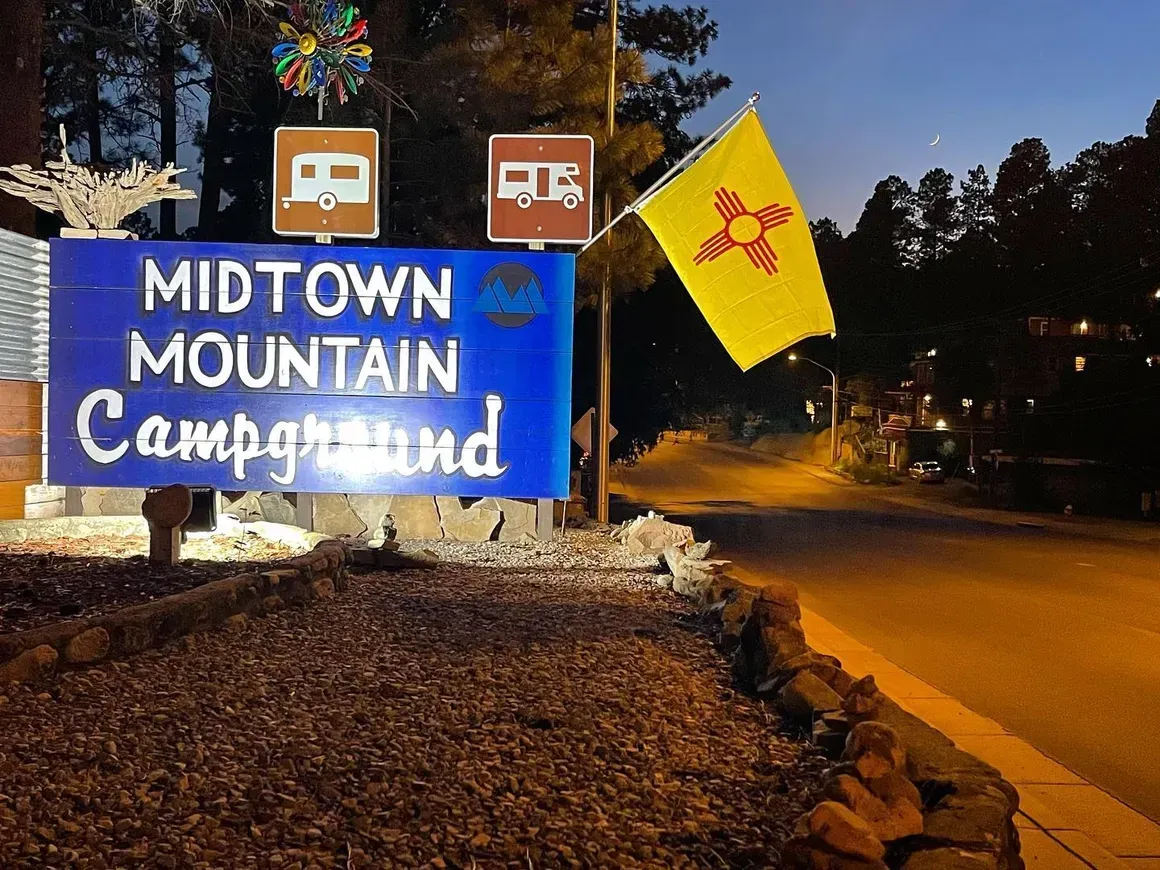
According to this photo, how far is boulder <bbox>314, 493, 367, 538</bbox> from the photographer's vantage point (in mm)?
14047

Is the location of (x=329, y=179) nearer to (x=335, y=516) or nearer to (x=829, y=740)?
(x=335, y=516)

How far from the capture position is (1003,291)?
5528cm

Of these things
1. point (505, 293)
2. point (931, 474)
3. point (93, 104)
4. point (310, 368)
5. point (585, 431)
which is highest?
point (93, 104)

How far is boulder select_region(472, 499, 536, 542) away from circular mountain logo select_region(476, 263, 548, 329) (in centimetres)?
254

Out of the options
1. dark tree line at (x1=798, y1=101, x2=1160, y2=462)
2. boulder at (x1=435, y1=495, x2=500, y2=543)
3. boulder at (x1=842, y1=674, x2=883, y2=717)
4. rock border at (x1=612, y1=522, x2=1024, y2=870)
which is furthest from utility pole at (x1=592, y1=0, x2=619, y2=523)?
dark tree line at (x1=798, y1=101, x2=1160, y2=462)

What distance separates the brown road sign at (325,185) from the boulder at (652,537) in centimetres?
524

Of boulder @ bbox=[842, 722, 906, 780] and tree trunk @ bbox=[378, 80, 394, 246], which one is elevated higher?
tree trunk @ bbox=[378, 80, 394, 246]

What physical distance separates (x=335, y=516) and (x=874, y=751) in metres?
10.9

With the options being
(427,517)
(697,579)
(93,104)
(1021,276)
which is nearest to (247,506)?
(427,517)

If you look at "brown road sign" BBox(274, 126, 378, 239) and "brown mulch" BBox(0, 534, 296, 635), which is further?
"brown road sign" BBox(274, 126, 378, 239)

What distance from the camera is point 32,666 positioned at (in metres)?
5.42

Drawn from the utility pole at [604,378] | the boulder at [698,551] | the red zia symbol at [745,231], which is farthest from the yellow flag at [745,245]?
the utility pole at [604,378]

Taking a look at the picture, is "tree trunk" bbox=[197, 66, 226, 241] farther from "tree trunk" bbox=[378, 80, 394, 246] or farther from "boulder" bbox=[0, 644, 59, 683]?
"boulder" bbox=[0, 644, 59, 683]

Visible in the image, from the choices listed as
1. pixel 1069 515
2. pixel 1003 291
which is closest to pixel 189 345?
pixel 1069 515
